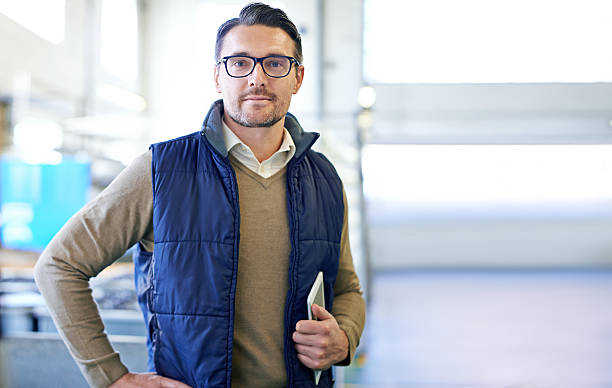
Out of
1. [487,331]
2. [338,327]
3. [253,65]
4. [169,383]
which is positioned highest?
[253,65]

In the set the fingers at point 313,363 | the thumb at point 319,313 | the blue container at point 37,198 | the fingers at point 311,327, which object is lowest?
the fingers at point 313,363

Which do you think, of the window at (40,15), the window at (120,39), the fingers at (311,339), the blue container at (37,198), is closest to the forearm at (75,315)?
the fingers at (311,339)

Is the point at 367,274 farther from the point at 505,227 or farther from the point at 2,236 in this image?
the point at 2,236

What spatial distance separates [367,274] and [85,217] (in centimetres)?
244

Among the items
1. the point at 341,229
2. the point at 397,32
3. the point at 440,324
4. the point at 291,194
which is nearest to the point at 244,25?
the point at 291,194

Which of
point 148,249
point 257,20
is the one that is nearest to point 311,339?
point 148,249

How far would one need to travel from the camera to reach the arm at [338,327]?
3.29 feet

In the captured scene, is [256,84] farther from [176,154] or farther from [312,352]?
[312,352]

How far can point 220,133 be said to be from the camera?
1.04 m

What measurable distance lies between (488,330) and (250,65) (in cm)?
268

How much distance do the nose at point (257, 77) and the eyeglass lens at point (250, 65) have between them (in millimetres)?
13

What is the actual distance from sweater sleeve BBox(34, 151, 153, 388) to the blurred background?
1.62 metres

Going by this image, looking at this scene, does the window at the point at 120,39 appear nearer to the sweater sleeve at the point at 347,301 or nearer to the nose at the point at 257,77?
the nose at the point at 257,77

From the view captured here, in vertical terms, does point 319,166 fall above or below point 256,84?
below
